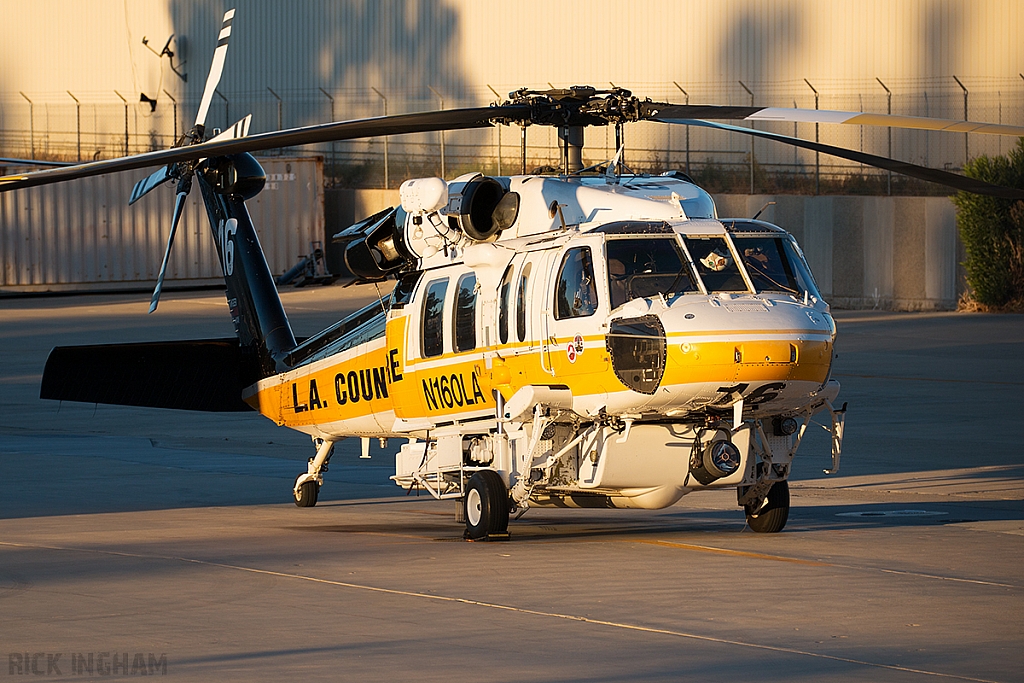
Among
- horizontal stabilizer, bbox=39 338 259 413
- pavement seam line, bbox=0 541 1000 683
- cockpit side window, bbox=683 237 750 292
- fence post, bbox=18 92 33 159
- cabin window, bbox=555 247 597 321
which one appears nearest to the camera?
pavement seam line, bbox=0 541 1000 683

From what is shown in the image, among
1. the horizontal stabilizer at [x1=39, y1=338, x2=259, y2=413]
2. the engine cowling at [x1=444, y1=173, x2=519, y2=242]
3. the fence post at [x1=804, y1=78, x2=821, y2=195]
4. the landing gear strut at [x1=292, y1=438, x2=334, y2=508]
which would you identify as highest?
the fence post at [x1=804, y1=78, x2=821, y2=195]

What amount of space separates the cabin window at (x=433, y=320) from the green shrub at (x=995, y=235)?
24661mm

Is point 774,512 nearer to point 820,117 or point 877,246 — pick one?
point 820,117

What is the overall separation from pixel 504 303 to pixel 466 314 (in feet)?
1.69

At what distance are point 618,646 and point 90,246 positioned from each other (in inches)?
1495

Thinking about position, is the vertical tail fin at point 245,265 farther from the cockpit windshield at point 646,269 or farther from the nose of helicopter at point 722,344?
the nose of helicopter at point 722,344

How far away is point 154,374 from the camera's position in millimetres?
15750

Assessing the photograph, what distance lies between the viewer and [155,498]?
15.9m

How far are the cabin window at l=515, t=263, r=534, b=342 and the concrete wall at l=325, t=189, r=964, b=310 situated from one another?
2653 centimetres

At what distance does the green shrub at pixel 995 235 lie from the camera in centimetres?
3572

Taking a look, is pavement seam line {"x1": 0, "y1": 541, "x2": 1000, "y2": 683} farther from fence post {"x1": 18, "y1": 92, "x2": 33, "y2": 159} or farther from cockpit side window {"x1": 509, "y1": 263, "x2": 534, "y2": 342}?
fence post {"x1": 18, "y1": 92, "x2": 33, "y2": 159}

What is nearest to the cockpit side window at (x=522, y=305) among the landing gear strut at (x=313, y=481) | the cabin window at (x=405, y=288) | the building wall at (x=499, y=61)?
the cabin window at (x=405, y=288)

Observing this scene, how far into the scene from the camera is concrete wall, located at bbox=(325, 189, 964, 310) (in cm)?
3747

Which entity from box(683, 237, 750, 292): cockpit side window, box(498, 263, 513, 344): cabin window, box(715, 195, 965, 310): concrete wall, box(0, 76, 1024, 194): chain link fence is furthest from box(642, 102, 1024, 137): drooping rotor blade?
box(0, 76, 1024, 194): chain link fence
